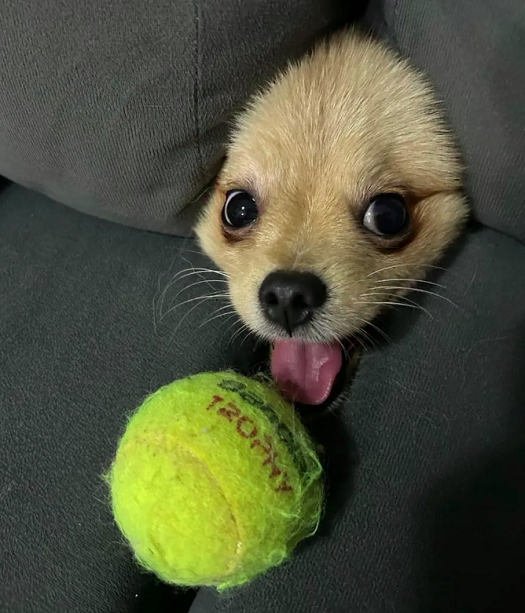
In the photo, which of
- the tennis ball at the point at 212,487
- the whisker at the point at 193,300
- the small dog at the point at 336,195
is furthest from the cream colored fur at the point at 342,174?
the tennis ball at the point at 212,487

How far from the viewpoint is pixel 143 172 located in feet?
3.67

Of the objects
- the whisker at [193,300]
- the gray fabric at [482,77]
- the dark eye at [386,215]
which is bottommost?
the whisker at [193,300]

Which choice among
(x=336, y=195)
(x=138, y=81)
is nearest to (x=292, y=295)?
(x=336, y=195)

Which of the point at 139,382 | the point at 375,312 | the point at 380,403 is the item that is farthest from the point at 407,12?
the point at 139,382

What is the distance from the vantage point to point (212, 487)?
2.72 feet

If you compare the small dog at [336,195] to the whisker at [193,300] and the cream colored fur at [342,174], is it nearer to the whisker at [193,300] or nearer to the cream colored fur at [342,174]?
the cream colored fur at [342,174]

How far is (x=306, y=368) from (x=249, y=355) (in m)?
0.14

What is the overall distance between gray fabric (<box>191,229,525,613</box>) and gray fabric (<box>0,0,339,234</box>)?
49cm

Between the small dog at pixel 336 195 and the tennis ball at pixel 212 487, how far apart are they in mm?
212

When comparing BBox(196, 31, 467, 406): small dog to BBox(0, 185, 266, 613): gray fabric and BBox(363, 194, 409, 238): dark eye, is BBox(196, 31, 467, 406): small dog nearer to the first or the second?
BBox(363, 194, 409, 238): dark eye

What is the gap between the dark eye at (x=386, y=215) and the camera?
1071mm

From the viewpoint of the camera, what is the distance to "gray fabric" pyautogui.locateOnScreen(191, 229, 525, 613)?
93cm

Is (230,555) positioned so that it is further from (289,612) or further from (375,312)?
(375,312)

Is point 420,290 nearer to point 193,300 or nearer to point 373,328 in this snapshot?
point 373,328
